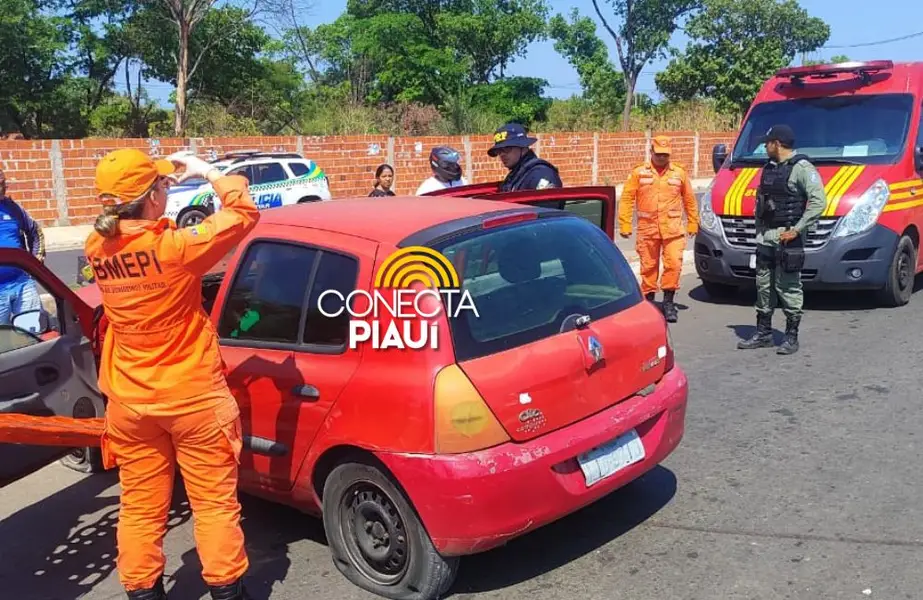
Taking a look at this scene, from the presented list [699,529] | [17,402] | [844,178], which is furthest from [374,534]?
[844,178]

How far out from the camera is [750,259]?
8805mm

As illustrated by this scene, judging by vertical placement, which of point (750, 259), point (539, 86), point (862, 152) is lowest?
point (750, 259)

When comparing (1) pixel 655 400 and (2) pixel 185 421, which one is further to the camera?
(1) pixel 655 400

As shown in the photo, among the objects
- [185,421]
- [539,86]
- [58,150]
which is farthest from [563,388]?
[539,86]

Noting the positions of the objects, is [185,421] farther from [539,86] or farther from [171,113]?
[539,86]

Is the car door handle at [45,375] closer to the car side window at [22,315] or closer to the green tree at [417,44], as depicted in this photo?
the car side window at [22,315]

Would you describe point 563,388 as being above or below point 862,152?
below

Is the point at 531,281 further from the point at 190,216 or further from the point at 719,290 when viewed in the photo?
the point at 190,216

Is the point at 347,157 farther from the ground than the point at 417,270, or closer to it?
farther from the ground

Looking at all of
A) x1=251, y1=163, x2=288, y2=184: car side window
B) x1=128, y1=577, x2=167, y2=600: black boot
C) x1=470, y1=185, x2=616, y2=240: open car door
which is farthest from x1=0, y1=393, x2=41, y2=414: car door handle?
x1=251, y1=163, x2=288, y2=184: car side window

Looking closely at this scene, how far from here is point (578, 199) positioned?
5.37 m

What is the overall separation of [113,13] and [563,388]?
3735cm

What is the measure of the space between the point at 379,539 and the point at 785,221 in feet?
15.8

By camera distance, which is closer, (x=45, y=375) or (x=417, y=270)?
(x=417, y=270)
